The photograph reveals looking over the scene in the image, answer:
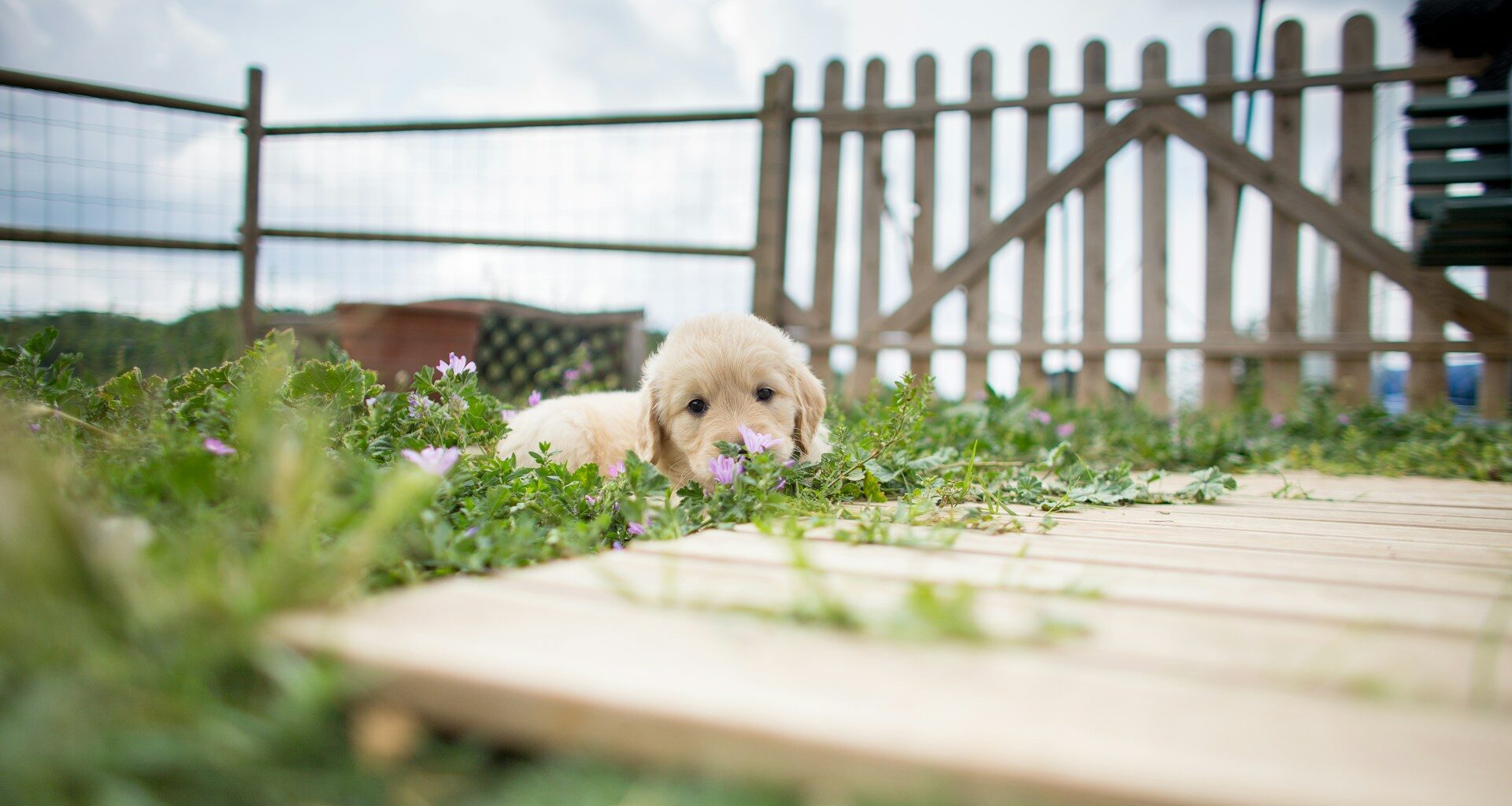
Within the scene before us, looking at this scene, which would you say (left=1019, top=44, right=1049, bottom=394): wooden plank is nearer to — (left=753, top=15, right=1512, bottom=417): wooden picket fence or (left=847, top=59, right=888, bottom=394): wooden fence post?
(left=753, top=15, right=1512, bottom=417): wooden picket fence

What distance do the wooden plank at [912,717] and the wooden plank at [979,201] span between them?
5.20 meters

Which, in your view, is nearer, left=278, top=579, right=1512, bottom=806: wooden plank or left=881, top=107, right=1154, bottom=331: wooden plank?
left=278, top=579, right=1512, bottom=806: wooden plank

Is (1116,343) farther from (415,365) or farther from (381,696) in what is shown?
(381,696)

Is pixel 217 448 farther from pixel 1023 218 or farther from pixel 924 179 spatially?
pixel 1023 218

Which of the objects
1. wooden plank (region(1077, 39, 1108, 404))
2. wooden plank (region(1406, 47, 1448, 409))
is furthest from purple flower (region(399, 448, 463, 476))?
wooden plank (region(1406, 47, 1448, 409))

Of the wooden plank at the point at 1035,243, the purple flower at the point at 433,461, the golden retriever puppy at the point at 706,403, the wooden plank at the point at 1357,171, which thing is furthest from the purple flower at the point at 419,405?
the wooden plank at the point at 1357,171

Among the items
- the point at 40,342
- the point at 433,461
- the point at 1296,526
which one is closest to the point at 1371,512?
the point at 1296,526

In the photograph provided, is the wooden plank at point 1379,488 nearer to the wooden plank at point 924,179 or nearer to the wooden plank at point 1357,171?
the wooden plank at point 1357,171

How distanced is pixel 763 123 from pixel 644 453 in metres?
4.05

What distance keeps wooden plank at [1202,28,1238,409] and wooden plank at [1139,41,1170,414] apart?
0.28 metres

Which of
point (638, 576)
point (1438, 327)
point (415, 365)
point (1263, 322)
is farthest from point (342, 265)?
point (1438, 327)

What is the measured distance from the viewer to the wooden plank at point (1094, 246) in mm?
5637

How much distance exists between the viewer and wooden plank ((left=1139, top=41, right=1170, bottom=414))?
5504 mm

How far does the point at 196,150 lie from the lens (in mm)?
5766
